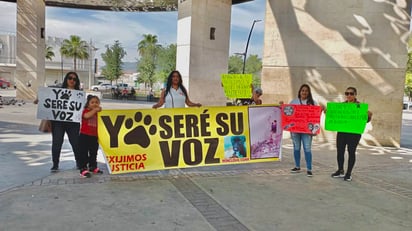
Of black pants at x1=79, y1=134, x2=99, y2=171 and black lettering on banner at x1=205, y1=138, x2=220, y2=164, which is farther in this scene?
black lettering on banner at x1=205, y1=138, x2=220, y2=164

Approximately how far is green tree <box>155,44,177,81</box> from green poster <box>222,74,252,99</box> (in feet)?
135

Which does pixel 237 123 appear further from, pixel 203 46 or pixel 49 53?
pixel 49 53

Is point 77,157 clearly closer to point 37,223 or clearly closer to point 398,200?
point 37,223

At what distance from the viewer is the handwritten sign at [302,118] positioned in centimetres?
595

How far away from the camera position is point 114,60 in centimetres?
4672

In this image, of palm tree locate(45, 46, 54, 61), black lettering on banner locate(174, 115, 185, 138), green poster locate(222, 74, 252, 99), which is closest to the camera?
black lettering on banner locate(174, 115, 185, 138)

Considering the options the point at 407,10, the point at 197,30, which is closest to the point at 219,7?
the point at 197,30

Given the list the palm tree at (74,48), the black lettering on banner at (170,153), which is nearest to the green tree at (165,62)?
the palm tree at (74,48)

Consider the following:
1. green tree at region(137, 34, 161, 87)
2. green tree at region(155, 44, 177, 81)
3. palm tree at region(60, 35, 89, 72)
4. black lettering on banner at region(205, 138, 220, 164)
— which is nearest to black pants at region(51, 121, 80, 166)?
black lettering on banner at region(205, 138, 220, 164)

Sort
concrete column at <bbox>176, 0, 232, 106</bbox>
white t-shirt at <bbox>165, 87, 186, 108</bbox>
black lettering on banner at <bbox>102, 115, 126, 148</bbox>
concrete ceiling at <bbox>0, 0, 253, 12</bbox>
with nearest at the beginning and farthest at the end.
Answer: black lettering on banner at <bbox>102, 115, 126, 148</bbox> < white t-shirt at <bbox>165, 87, 186, 108</bbox> < concrete column at <bbox>176, 0, 232, 106</bbox> < concrete ceiling at <bbox>0, 0, 253, 12</bbox>

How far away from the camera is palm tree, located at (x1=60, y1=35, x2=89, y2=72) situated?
56031mm

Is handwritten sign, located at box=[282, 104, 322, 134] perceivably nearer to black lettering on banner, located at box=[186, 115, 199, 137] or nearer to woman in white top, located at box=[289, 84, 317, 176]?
woman in white top, located at box=[289, 84, 317, 176]

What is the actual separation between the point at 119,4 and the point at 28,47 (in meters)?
6.46

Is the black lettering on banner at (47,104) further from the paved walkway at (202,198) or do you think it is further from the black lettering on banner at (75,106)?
the paved walkway at (202,198)
